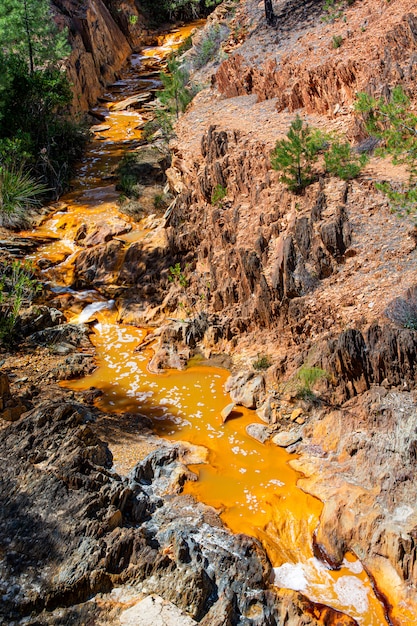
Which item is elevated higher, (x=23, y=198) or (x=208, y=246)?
(x=23, y=198)

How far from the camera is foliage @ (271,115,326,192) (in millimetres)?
9742

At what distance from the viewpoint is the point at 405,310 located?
23.6ft

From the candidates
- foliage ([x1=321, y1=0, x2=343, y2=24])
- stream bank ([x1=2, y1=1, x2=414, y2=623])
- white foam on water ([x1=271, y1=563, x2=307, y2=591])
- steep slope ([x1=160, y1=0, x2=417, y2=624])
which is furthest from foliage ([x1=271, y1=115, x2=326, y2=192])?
foliage ([x1=321, y1=0, x2=343, y2=24])

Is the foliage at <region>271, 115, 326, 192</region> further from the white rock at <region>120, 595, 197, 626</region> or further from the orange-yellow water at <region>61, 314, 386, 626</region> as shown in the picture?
the white rock at <region>120, 595, 197, 626</region>

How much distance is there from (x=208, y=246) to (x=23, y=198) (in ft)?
20.3

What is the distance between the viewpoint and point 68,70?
21.7 m

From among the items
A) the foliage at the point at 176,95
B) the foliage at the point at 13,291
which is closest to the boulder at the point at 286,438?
the foliage at the point at 13,291

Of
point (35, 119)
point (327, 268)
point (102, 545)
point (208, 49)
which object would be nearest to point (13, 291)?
point (327, 268)

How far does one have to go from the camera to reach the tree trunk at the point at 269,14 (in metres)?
17.1

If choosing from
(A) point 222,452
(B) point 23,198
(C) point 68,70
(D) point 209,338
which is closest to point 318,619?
(A) point 222,452

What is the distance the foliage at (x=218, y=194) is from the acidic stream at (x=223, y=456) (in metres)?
2.54

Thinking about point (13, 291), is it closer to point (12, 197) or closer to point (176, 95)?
point (12, 197)

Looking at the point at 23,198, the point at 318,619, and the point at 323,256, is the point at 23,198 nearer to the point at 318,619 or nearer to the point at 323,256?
the point at 323,256

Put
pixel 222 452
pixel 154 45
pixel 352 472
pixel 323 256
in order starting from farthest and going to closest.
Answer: pixel 154 45 < pixel 323 256 < pixel 222 452 < pixel 352 472
